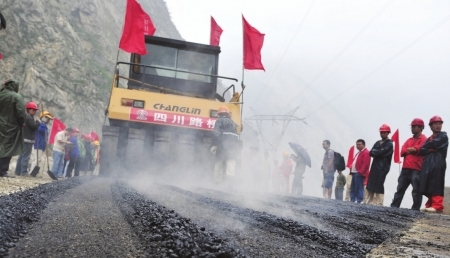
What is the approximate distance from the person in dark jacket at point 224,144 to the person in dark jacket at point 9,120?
11.0 ft

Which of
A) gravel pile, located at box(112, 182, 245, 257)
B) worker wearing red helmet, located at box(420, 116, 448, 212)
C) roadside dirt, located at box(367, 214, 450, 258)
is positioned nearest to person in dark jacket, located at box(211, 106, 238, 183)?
worker wearing red helmet, located at box(420, 116, 448, 212)

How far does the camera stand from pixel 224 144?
764 centimetres

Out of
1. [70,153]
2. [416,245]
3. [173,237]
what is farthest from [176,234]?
[70,153]

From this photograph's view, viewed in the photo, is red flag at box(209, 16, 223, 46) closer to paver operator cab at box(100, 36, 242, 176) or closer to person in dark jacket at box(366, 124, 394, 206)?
paver operator cab at box(100, 36, 242, 176)

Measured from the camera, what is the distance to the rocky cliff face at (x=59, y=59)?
20.0 meters

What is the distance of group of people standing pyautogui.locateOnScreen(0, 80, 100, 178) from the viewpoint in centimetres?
670

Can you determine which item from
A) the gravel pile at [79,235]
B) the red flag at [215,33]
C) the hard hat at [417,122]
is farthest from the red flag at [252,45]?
the gravel pile at [79,235]

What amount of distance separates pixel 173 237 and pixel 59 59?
76.5ft

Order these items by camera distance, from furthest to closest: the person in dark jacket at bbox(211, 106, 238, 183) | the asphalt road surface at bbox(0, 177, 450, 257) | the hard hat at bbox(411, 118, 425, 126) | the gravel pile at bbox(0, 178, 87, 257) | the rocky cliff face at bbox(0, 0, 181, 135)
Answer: the rocky cliff face at bbox(0, 0, 181, 135)
the person in dark jacket at bbox(211, 106, 238, 183)
the hard hat at bbox(411, 118, 425, 126)
the gravel pile at bbox(0, 178, 87, 257)
the asphalt road surface at bbox(0, 177, 450, 257)

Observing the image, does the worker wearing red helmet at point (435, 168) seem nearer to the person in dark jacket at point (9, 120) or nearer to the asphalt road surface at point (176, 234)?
the asphalt road surface at point (176, 234)

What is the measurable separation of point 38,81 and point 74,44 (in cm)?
632

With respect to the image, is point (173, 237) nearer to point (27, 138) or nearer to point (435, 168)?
point (435, 168)

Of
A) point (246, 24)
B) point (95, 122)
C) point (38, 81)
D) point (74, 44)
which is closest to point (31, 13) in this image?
point (74, 44)

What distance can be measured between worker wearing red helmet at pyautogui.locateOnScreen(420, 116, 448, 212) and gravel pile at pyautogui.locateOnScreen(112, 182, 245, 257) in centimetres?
512
